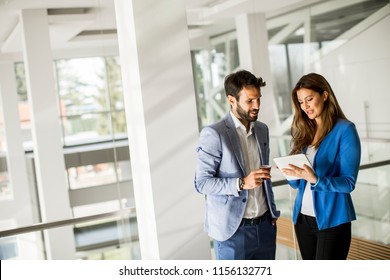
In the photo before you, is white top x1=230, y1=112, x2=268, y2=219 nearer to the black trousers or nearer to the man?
the man

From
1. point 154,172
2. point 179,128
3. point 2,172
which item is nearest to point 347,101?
point 179,128

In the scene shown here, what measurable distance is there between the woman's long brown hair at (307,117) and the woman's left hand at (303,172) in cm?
19

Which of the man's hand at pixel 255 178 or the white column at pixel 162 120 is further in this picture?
the white column at pixel 162 120

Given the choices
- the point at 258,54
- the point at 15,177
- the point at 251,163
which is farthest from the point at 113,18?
the point at 251,163

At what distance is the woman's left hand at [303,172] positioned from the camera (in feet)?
8.12

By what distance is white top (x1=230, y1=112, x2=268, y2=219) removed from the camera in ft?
8.79

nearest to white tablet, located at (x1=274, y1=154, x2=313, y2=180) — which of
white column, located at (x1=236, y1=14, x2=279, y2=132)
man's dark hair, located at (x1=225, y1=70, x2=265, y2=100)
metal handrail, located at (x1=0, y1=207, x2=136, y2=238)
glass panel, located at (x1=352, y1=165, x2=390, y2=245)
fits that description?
man's dark hair, located at (x1=225, y1=70, x2=265, y2=100)

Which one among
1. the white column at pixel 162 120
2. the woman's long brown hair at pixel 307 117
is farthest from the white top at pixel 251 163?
the white column at pixel 162 120

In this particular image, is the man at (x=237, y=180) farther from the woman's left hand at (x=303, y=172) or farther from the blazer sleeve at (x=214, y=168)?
the woman's left hand at (x=303, y=172)

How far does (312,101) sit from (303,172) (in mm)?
386

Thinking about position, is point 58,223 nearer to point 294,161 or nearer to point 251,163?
point 251,163

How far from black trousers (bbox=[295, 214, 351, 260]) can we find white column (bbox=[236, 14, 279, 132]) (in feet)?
4.72

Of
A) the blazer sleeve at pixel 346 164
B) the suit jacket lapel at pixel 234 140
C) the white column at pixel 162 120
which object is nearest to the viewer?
the blazer sleeve at pixel 346 164

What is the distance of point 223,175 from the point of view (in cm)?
267
